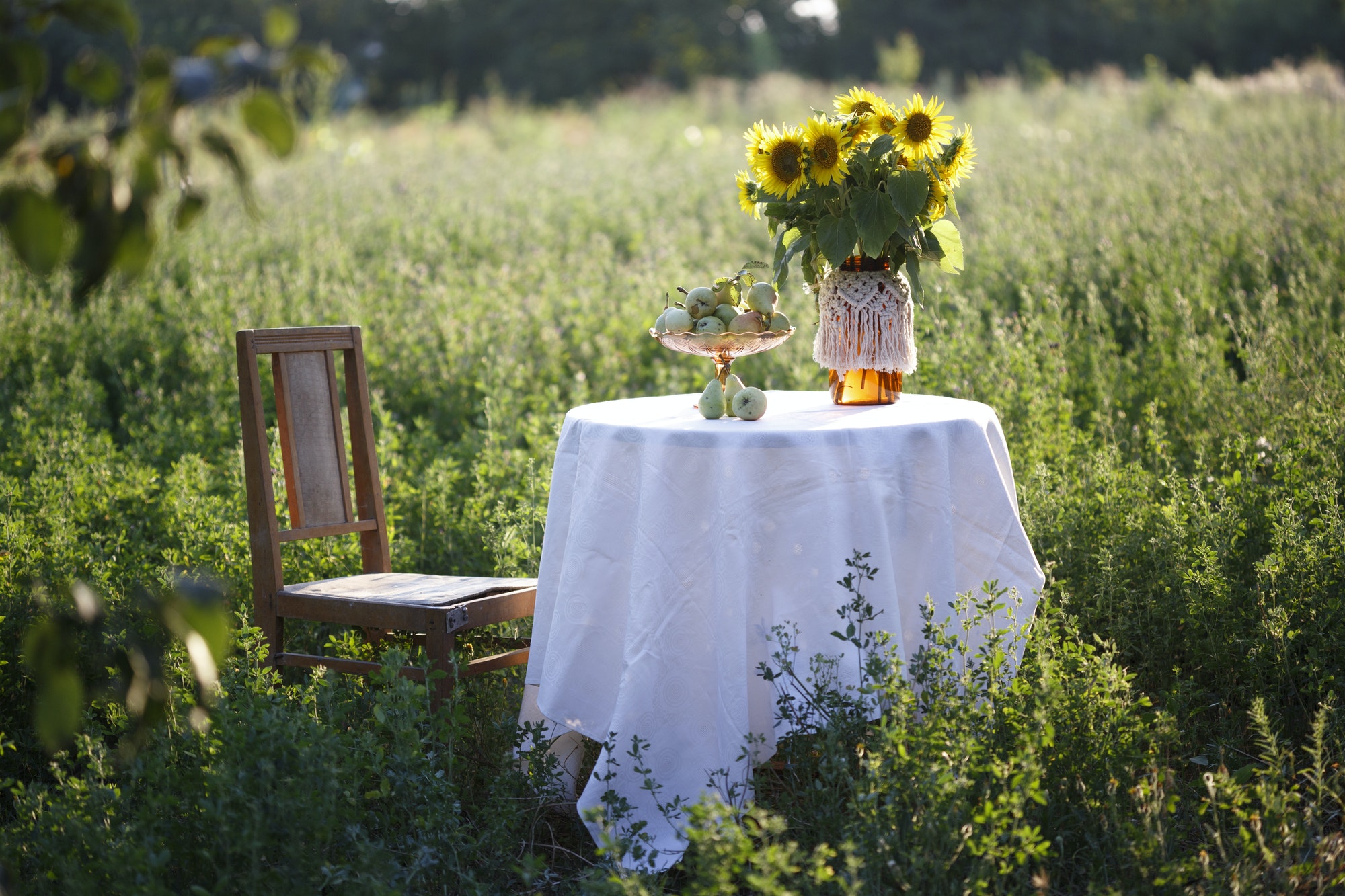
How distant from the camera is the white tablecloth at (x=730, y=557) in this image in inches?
93.1

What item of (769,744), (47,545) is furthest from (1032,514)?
(47,545)

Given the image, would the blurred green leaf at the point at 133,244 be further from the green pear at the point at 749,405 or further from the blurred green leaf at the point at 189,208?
the green pear at the point at 749,405

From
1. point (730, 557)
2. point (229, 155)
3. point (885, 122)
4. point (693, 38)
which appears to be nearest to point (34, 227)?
point (229, 155)

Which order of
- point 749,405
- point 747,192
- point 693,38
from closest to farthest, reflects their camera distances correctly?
point 749,405 → point 747,192 → point 693,38

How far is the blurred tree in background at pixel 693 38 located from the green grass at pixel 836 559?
2133 cm

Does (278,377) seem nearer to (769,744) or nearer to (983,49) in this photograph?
(769,744)

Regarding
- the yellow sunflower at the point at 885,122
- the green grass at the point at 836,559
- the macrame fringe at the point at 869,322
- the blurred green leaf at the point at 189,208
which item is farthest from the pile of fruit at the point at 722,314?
the blurred green leaf at the point at 189,208

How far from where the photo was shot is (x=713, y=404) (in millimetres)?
2592

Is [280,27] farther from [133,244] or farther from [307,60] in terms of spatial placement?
[133,244]

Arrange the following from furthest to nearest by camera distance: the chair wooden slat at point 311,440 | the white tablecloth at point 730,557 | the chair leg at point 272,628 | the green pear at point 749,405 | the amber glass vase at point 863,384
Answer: the chair wooden slat at point 311,440 < the chair leg at point 272,628 < the amber glass vase at point 863,384 < the green pear at point 749,405 < the white tablecloth at point 730,557

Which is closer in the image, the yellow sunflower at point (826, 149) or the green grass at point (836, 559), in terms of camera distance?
the green grass at point (836, 559)

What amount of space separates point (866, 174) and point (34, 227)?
206 cm

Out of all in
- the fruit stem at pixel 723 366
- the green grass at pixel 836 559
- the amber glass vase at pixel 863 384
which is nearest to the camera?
the green grass at pixel 836 559

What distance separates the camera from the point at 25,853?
7.22 ft
